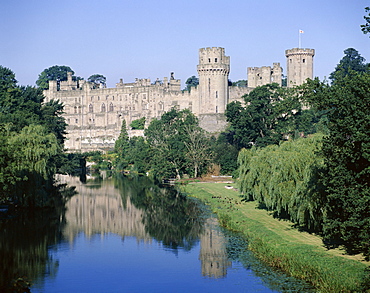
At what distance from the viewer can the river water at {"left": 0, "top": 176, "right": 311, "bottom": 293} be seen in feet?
72.4

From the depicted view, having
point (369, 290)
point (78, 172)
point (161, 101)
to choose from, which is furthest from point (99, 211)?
point (161, 101)

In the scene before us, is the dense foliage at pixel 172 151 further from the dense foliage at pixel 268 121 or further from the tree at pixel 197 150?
the dense foliage at pixel 268 121

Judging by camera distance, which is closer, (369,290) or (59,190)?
(369,290)

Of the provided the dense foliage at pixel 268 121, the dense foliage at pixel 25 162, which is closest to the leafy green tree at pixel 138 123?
the dense foliage at pixel 268 121

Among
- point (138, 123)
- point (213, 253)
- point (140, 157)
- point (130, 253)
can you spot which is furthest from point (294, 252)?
point (138, 123)

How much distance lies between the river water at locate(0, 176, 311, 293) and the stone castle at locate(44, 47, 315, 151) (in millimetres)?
37344

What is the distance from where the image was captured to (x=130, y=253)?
27188 mm

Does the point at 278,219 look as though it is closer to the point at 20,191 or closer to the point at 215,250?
the point at 215,250

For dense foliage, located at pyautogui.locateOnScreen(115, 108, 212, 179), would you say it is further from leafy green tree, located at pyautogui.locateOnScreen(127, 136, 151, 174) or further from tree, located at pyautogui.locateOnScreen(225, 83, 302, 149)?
tree, located at pyautogui.locateOnScreen(225, 83, 302, 149)

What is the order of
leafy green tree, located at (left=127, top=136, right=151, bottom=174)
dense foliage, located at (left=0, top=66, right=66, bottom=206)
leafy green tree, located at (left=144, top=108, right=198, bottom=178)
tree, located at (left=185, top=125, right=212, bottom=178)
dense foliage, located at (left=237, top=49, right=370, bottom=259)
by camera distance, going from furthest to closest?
leafy green tree, located at (left=127, top=136, right=151, bottom=174), leafy green tree, located at (left=144, top=108, right=198, bottom=178), tree, located at (left=185, top=125, right=212, bottom=178), dense foliage, located at (left=0, top=66, right=66, bottom=206), dense foliage, located at (left=237, top=49, right=370, bottom=259)

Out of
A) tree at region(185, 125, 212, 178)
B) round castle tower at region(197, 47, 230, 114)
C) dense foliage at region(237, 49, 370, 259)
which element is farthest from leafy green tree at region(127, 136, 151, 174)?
dense foliage at region(237, 49, 370, 259)

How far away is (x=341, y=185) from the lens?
21.3 metres

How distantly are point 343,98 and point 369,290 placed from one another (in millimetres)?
6569

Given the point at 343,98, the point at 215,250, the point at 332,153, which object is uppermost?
the point at 343,98
